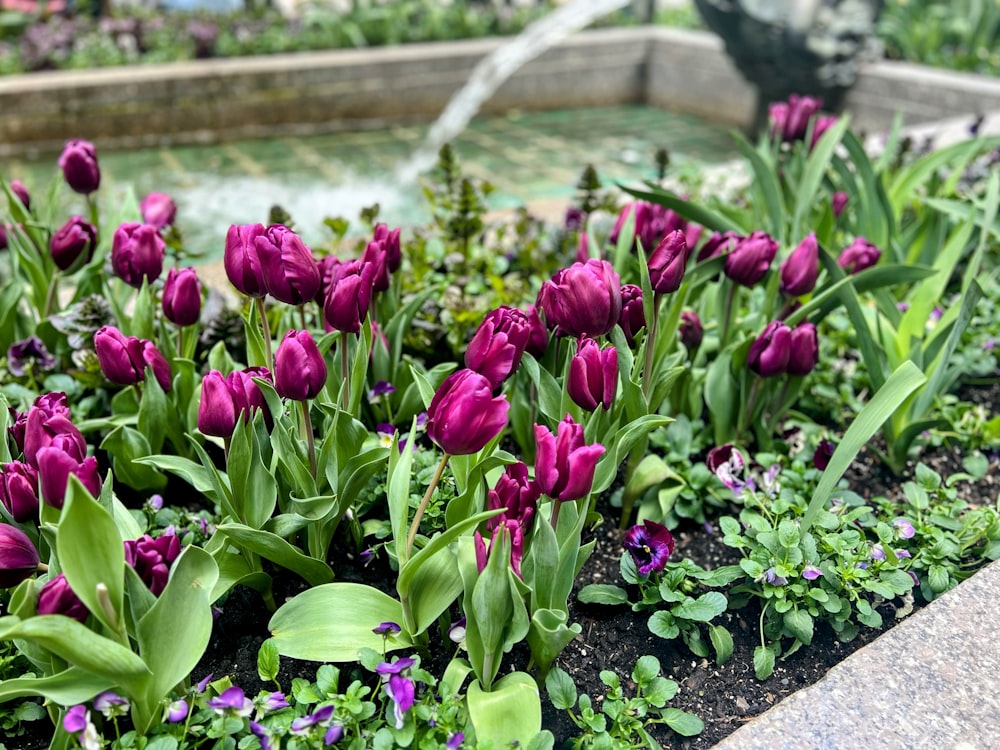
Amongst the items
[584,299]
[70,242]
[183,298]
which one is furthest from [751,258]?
[70,242]

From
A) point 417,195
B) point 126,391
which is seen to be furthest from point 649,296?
point 417,195

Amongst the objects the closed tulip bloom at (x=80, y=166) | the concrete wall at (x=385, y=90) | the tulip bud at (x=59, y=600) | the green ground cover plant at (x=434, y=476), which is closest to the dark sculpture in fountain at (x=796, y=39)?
the concrete wall at (x=385, y=90)

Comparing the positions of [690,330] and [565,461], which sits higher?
[565,461]

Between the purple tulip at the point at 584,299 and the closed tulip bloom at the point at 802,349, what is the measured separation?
1.76 ft

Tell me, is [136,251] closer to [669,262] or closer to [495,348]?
[495,348]

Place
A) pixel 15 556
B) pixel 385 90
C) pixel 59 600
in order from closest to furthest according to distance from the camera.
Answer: pixel 59 600, pixel 15 556, pixel 385 90

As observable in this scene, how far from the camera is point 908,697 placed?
4.53ft

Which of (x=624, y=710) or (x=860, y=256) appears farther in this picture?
(x=860, y=256)

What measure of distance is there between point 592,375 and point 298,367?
17.5 inches

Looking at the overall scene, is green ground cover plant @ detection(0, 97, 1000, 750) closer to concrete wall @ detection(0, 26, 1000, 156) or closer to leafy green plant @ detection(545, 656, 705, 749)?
leafy green plant @ detection(545, 656, 705, 749)

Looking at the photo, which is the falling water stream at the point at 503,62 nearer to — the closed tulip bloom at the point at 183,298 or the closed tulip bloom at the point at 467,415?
the closed tulip bloom at the point at 183,298

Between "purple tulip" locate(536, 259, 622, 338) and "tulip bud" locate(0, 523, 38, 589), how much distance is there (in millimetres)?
841

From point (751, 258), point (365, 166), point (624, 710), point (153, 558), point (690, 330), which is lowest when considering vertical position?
point (365, 166)

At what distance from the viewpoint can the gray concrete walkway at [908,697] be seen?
4.31ft
